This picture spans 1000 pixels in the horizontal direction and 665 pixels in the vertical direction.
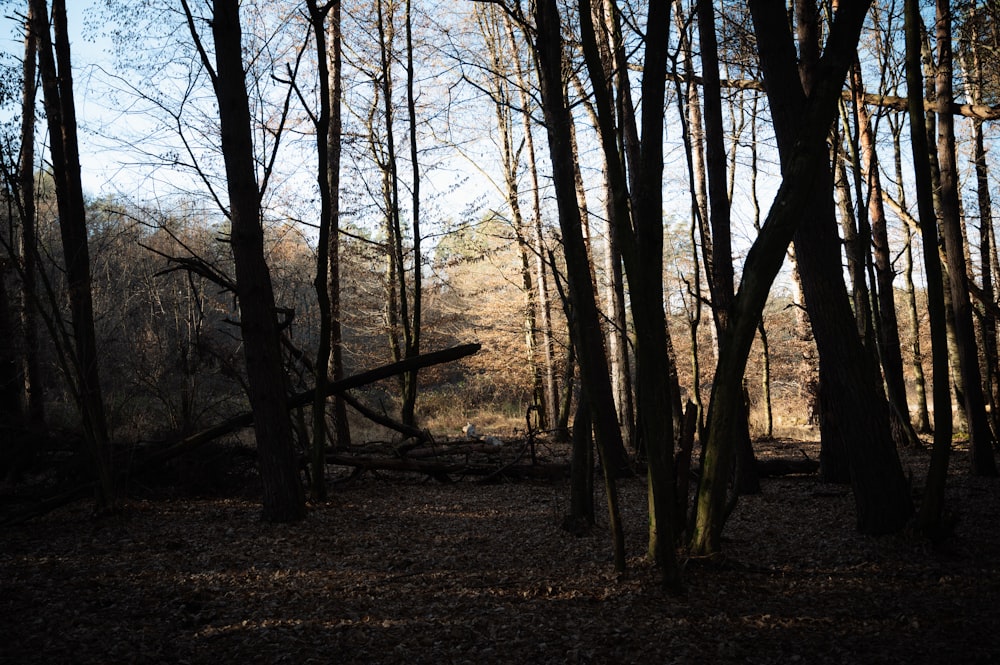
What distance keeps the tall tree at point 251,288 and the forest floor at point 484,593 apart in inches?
13.9

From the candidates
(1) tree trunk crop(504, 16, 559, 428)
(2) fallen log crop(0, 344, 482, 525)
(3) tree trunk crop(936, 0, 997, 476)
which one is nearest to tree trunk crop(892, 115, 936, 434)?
(3) tree trunk crop(936, 0, 997, 476)

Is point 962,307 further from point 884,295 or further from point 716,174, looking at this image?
point 716,174

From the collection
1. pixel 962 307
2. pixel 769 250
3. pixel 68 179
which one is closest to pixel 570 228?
pixel 769 250

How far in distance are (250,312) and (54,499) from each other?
2.47m

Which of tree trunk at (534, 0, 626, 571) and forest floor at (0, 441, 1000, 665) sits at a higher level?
tree trunk at (534, 0, 626, 571)

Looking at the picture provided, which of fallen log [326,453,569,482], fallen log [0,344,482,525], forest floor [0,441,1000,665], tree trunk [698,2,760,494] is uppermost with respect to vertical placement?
tree trunk [698,2,760,494]

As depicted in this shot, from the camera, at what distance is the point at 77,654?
3.05 m

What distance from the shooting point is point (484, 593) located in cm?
378

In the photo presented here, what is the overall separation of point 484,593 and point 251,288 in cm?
324

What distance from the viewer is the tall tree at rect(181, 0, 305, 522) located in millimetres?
5586

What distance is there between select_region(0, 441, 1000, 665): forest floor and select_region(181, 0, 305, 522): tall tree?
352mm

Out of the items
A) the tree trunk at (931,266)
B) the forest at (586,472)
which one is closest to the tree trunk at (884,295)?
the forest at (586,472)

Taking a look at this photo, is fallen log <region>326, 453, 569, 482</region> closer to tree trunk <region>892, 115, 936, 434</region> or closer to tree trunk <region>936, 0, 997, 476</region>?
tree trunk <region>936, 0, 997, 476</region>

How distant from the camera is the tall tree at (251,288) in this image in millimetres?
5586
